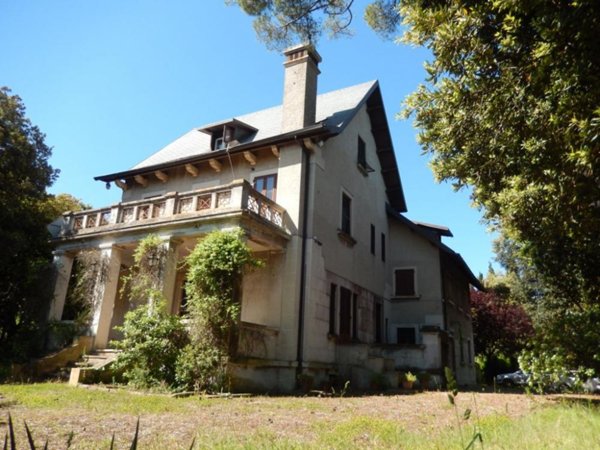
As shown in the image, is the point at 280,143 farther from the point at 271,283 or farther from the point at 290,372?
the point at 290,372

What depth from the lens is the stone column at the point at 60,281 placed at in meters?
15.5

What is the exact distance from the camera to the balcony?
13141 mm

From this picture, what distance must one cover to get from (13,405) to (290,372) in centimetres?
752

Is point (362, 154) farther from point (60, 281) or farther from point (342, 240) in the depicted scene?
point (60, 281)

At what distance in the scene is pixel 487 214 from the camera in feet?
37.7

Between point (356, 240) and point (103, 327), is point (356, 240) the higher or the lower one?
the higher one

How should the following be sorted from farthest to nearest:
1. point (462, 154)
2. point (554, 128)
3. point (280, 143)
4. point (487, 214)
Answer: point (280, 143) → point (487, 214) → point (462, 154) → point (554, 128)

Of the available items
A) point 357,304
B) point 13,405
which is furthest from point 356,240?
point 13,405

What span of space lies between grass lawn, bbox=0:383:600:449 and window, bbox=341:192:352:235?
923 cm

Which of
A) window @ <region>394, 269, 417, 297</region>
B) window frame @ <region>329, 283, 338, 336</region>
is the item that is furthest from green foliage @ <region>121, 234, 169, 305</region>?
window @ <region>394, 269, 417, 297</region>

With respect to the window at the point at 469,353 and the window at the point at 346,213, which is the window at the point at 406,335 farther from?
the window at the point at 469,353

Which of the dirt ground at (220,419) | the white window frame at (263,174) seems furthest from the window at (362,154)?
the dirt ground at (220,419)

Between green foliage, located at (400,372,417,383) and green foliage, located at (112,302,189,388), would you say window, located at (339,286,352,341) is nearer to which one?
green foliage, located at (400,372,417,383)

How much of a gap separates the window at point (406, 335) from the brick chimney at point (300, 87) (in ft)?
36.1
